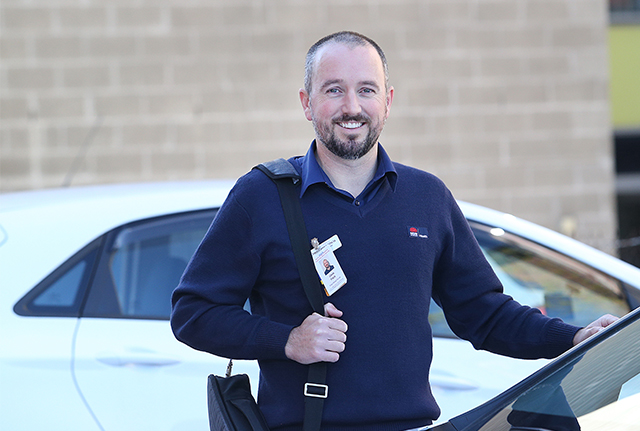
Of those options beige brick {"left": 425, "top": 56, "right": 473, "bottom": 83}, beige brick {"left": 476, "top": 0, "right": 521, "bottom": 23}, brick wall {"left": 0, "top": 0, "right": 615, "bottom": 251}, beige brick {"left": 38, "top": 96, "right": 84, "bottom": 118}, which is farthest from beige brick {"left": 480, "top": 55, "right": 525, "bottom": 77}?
beige brick {"left": 38, "top": 96, "right": 84, "bottom": 118}

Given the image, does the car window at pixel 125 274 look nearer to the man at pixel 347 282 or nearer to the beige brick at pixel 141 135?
the man at pixel 347 282

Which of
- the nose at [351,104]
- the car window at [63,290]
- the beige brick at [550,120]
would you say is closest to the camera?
the nose at [351,104]

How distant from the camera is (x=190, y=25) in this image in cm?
651

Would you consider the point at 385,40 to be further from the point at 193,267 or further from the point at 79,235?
the point at 193,267

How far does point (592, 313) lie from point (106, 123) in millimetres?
4964

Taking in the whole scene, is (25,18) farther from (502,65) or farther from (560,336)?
(560,336)

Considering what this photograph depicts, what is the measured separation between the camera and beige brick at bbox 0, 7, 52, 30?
6.39 metres

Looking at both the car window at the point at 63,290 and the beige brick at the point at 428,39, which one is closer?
the car window at the point at 63,290

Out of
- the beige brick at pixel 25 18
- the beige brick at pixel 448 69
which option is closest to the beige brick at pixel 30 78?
the beige brick at pixel 25 18

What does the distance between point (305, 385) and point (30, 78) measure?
5.73 m

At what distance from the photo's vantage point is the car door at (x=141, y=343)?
2309 millimetres

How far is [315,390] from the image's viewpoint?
5.18ft

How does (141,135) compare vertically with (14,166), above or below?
above

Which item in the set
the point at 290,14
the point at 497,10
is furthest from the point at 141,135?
the point at 497,10
